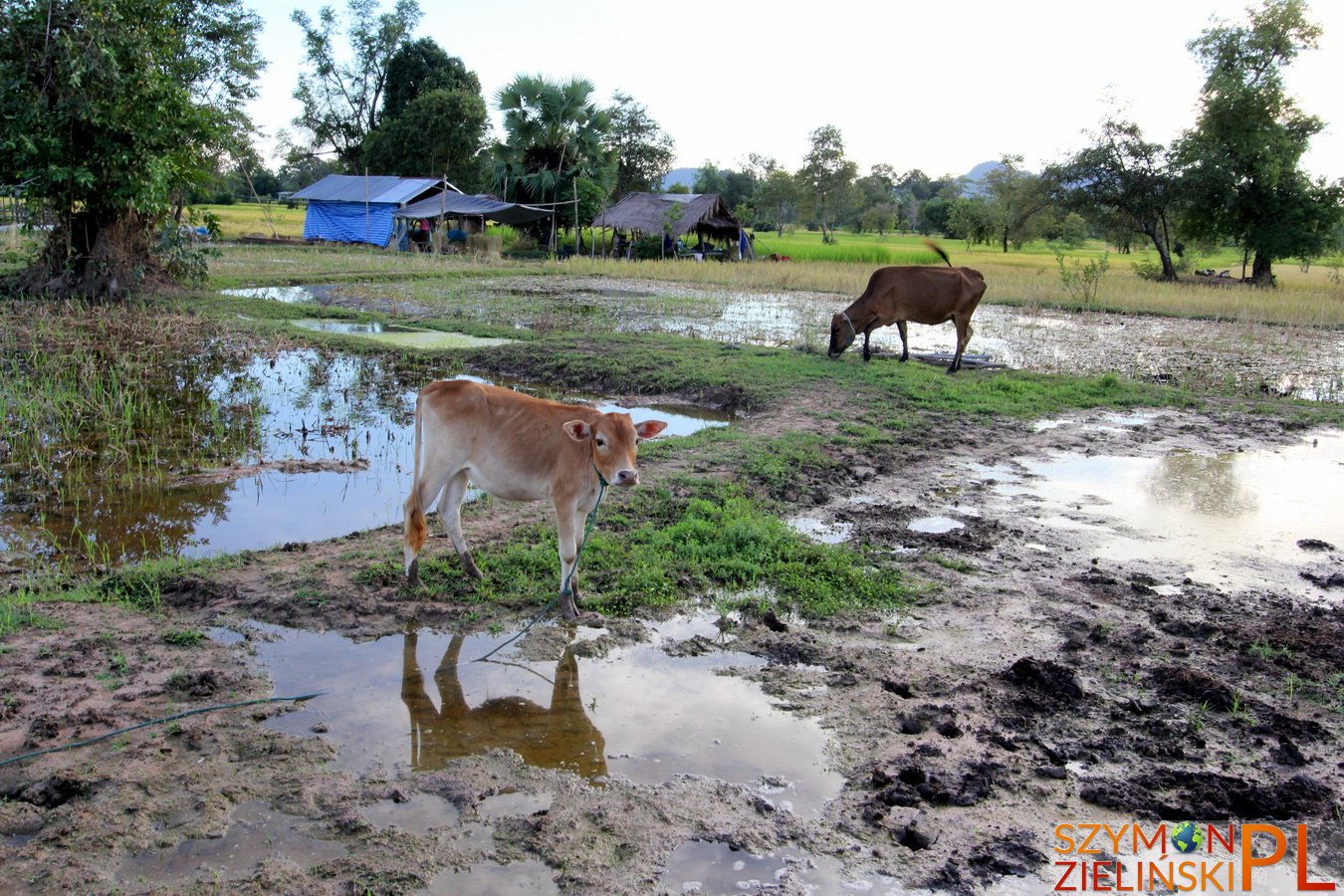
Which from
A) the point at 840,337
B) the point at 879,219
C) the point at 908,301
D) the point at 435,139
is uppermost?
the point at 435,139

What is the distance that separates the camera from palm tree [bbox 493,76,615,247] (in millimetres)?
39719

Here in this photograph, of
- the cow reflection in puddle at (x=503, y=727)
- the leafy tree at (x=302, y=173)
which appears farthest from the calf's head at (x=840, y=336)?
the leafy tree at (x=302, y=173)

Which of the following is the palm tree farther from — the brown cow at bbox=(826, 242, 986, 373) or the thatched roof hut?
the brown cow at bbox=(826, 242, 986, 373)

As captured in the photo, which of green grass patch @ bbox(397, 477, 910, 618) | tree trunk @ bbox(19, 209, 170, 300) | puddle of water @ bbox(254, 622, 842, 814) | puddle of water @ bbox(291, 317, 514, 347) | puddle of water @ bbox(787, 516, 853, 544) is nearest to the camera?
puddle of water @ bbox(254, 622, 842, 814)

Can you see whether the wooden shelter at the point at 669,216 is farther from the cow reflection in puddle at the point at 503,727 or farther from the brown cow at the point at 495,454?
the cow reflection in puddle at the point at 503,727

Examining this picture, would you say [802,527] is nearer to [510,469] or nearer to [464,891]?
[510,469]

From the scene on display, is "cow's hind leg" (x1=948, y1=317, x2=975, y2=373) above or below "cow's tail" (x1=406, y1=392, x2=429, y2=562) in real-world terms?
above

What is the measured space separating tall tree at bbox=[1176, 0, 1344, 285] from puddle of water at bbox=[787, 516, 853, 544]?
32.4 metres

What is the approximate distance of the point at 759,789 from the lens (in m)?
4.01

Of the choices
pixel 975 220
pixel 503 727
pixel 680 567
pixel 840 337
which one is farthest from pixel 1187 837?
pixel 975 220

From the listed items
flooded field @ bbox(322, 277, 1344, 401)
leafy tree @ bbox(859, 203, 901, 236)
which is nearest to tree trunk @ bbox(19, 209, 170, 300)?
flooded field @ bbox(322, 277, 1344, 401)

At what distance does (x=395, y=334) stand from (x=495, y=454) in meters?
11.1

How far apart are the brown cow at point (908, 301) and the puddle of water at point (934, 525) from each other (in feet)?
24.6

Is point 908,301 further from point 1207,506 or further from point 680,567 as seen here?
point 680,567
